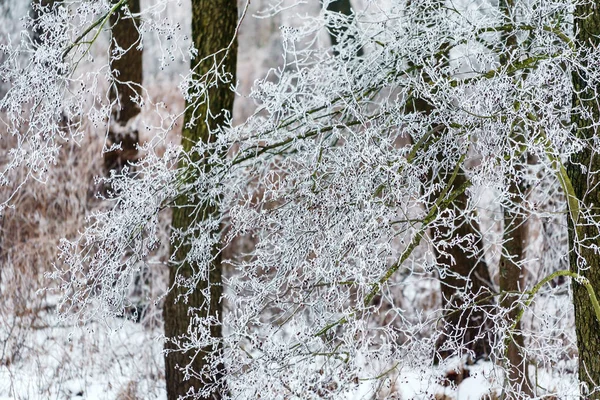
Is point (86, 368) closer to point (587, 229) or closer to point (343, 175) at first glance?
point (343, 175)

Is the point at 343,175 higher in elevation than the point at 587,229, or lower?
higher

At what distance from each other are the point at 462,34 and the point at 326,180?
1.24 m

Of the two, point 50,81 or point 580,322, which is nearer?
point 50,81

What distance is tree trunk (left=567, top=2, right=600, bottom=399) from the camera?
4.83 meters

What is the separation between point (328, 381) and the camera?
401cm

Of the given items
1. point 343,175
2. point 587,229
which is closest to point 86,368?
point 343,175

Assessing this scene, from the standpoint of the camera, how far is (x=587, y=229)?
16.5ft

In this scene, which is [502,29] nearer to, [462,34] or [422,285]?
[462,34]

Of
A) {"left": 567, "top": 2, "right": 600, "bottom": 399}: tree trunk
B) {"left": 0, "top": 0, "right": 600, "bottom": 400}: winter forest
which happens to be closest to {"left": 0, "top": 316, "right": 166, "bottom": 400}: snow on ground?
{"left": 0, "top": 0, "right": 600, "bottom": 400}: winter forest

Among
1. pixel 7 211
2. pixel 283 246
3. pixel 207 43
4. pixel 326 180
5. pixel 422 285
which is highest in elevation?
pixel 207 43

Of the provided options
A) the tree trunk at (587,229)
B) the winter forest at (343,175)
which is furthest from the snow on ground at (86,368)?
the tree trunk at (587,229)

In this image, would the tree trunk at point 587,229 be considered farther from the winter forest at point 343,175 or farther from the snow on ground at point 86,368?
the snow on ground at point 86,368

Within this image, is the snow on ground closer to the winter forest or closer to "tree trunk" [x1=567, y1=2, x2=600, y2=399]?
the winter forest

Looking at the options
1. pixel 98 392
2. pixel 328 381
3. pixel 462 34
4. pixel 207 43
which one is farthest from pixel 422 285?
pixel 328 381
